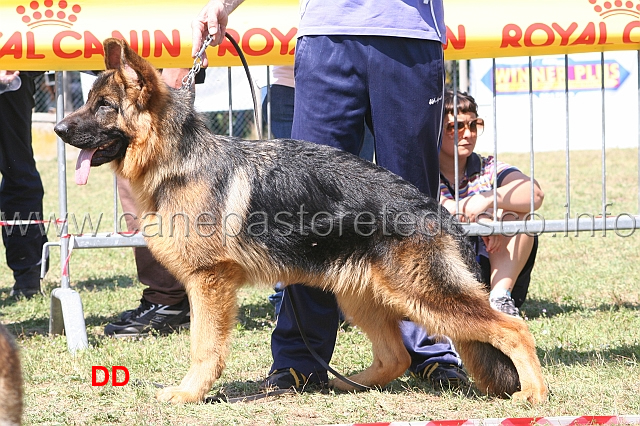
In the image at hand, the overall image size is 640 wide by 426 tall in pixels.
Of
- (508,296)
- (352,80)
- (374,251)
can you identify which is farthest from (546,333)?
(352,80)

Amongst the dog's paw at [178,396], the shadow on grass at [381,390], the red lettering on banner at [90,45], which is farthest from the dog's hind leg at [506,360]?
the red lettering on banner at [90,45]

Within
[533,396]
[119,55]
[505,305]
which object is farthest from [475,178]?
[119,55]

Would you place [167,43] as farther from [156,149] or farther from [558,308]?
[558,308]

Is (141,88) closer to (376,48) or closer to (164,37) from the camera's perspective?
(376,48)

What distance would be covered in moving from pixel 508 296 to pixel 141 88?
123 inches

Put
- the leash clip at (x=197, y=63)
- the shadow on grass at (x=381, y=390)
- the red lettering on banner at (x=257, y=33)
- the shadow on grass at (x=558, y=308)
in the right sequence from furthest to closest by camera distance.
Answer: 1. the shadow on grass at (x=558, y=308)
2. the red lettering on banner at (x=257, y=33)
3. the shadow on grass at (x=381, y=390)
4. the leash clip at (x=197, y=63)

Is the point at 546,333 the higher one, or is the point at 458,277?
the point at 458,277

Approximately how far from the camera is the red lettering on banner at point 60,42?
16.0ft

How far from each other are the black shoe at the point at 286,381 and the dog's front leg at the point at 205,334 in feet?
1.30

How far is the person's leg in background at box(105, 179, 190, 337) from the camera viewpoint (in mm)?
5312

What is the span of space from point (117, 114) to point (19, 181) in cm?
351

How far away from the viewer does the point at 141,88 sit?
3500 millimetres

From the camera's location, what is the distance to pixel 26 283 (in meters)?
6.47

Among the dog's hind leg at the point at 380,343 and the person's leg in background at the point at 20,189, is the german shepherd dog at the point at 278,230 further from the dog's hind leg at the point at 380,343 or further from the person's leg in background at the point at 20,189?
the person's leg in background at the point at 20,189
